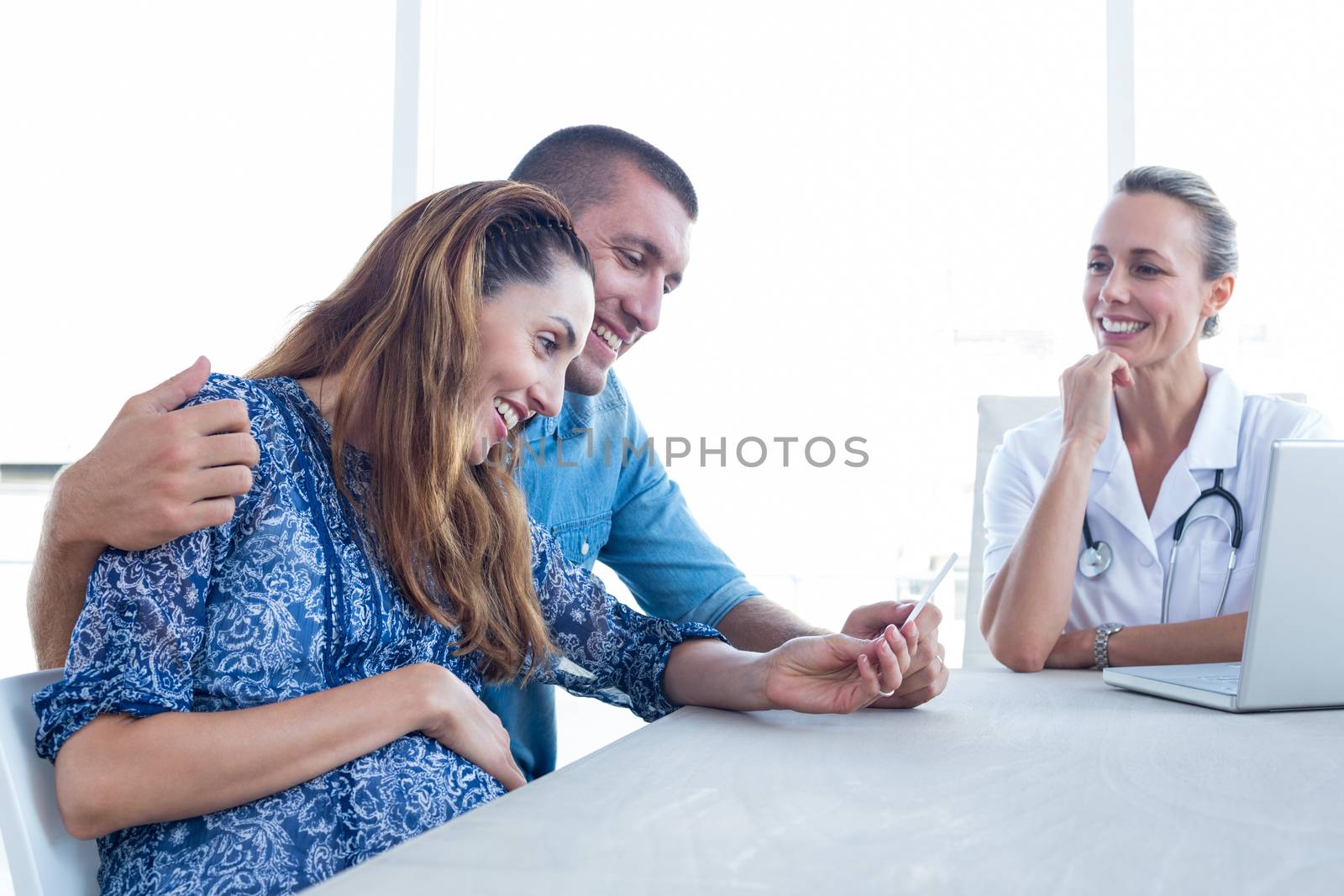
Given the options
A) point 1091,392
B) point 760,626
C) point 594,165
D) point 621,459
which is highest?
point 594,165

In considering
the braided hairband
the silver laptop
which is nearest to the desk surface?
the silver laptop

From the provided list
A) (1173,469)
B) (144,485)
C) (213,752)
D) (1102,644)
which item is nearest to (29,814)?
(213,752)

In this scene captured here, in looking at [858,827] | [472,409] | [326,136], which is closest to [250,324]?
[326,136]

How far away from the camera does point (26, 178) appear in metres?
3.47

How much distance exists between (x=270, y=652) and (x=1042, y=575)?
1102 millimetres

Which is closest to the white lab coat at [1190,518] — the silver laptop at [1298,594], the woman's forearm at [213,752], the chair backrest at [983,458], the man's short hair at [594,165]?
the chair backrest at [983,458]

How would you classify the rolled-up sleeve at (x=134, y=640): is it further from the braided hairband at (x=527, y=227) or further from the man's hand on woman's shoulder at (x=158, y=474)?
the braided hairband at (x=527, y=227)

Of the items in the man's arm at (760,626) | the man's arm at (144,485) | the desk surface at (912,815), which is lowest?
the man's arm at (760,626)

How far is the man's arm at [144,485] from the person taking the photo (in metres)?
0.83

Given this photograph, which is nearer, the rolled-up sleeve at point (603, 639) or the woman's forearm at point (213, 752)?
the woman's forearm at point (213, 752)

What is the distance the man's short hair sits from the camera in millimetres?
1716

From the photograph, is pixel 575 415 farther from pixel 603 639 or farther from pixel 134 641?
pixel 134 641

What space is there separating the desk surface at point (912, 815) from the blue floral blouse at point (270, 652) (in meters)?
0.23

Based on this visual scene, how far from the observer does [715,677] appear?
→ 107 centimetres
